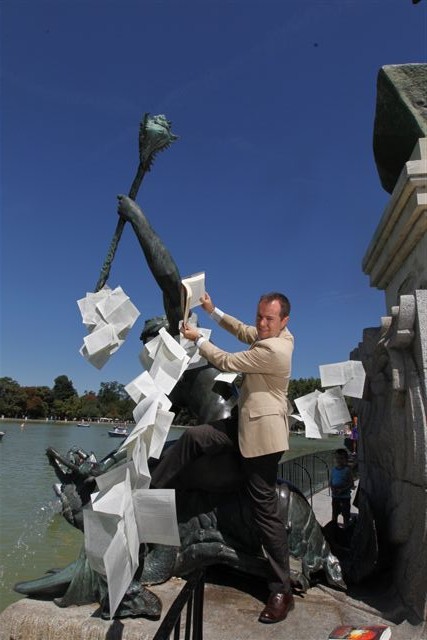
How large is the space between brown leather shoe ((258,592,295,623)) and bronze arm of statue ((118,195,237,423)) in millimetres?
1252

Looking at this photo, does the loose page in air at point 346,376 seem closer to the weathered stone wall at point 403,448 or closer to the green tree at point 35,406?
the weathered stone wall at point 403,448

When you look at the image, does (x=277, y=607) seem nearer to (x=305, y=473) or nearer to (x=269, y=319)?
(x=269, y=319)

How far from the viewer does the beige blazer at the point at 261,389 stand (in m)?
2.81

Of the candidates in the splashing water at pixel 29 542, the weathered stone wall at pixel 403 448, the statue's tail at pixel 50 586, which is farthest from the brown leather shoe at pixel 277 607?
the splashing water at pixel 29 542

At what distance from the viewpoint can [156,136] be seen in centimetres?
364

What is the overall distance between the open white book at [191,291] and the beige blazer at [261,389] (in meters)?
0.49

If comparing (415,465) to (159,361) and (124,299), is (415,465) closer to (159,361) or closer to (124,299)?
(159,361)

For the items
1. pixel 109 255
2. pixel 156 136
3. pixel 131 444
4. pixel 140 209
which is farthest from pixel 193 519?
pixel 156 136

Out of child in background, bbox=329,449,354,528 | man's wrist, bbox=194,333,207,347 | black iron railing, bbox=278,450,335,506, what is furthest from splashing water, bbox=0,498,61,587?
black iron railing, bbox=278,450,335,506

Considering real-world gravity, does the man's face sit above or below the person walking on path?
above

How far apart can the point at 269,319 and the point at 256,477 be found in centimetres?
91

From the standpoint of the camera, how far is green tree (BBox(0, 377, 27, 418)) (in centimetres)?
9969

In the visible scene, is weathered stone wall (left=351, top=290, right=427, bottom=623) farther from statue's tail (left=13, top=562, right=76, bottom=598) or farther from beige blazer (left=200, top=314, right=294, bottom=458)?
statue's tail (left=13, top=562, right=76, bottom=598)

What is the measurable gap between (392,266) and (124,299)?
2.40 meters
